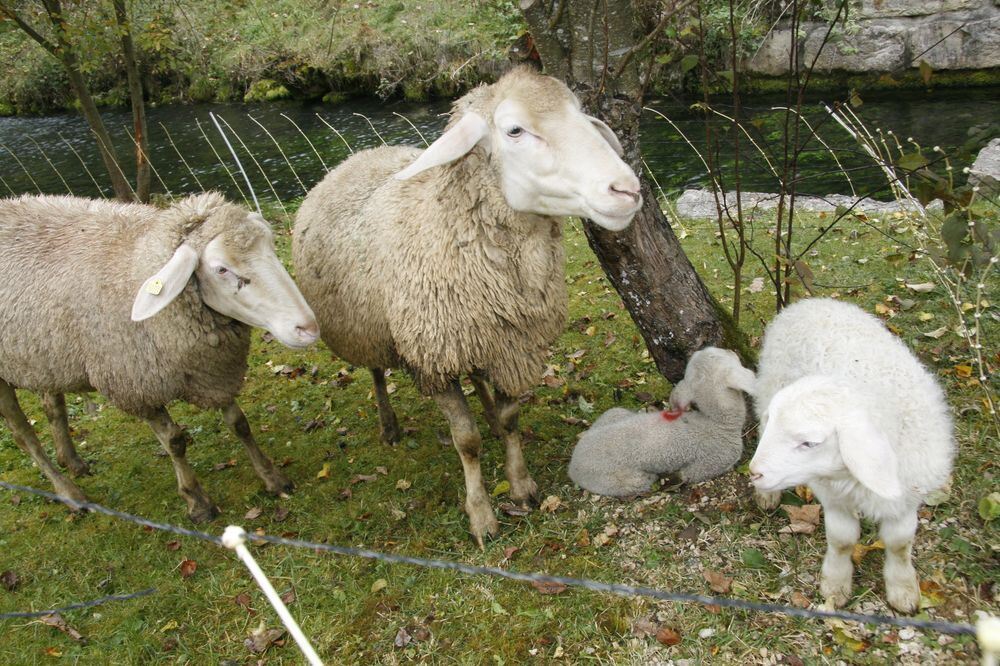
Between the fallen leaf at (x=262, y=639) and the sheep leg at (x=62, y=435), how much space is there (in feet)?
8.29

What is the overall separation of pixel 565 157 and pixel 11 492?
4641 millimetres

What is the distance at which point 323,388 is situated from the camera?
5.91m

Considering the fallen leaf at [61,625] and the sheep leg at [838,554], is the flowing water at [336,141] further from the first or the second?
the fallen leaf at [61,625]

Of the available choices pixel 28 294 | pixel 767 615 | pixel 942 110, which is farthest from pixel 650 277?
pixel 942 110

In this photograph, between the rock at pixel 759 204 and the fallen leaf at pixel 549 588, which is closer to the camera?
the fallen leaf at pixel 549 588

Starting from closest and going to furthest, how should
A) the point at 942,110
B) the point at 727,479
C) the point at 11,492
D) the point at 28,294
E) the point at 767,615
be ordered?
the point at 767,615
the point at 727,479
the point at 28,294
the point at 11,492
the point at 942,110

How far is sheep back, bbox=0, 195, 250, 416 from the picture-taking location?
3.90 metres

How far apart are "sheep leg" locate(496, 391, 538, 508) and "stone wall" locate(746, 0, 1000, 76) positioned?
1048 cm

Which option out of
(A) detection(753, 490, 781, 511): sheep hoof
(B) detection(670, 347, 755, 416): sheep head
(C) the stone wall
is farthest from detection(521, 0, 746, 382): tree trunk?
(C) the stone wall

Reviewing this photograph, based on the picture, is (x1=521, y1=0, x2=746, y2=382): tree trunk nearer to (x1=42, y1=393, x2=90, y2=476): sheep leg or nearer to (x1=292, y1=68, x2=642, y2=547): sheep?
(x1=292, y1=68, x2=642, y2=547): sheep

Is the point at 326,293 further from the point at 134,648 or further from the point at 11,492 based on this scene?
the point at 11,492

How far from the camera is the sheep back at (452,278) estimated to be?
349cm

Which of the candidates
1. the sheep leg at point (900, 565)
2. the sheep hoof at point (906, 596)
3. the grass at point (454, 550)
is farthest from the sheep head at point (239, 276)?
the sheep hoof at point (906, 596)

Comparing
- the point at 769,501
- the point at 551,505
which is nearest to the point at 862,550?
the point at 769,501
